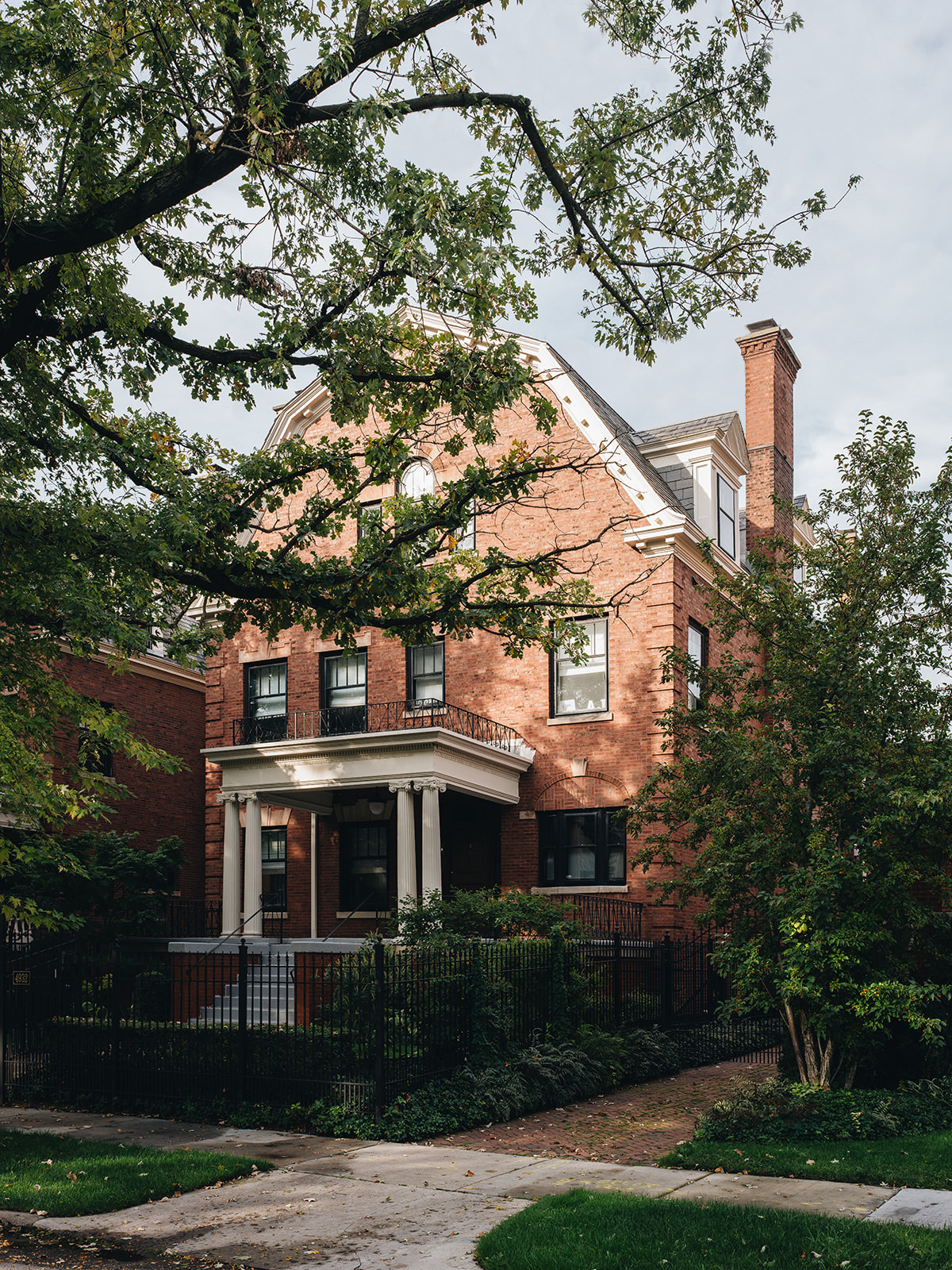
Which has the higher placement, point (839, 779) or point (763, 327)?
point (763, 327)

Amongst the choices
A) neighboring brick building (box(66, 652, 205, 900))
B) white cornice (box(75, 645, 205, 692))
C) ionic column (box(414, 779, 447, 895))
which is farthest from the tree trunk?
white cornice (box(75, 645, 205, 692))

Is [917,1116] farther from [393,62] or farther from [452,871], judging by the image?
[452,871]

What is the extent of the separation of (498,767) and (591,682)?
2485 mm

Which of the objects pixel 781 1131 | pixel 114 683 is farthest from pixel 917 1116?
pixel 114 683

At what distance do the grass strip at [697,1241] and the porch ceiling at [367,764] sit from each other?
12.2 metres

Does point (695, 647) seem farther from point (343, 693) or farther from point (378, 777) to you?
point (343, 693)

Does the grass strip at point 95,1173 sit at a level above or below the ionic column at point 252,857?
below

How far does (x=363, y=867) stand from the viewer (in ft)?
77.5

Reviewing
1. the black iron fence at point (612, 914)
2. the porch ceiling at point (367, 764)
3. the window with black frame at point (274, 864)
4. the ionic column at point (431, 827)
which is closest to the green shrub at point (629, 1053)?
the black iron fence at point (612, 914)

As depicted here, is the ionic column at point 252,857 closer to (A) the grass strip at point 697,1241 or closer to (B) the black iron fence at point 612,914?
(B) the black iron fence at point 612,914

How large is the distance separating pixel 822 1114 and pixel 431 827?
1025 centimetres

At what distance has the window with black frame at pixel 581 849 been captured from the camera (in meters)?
21.2

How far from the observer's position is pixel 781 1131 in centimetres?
1040

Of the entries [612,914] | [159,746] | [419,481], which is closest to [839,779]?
[612,914]
